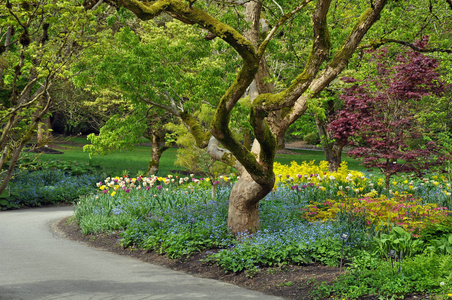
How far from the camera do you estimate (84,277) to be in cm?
655

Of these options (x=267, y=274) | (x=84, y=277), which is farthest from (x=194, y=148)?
(x=267, y=274)

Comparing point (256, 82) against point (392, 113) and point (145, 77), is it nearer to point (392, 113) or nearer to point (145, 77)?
point (145, 77)

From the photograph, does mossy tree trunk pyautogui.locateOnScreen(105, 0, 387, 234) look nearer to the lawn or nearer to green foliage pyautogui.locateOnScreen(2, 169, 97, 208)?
the lawn

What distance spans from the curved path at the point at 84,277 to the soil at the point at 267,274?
0.20m

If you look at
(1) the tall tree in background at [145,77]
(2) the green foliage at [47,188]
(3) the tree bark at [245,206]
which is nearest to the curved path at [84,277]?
(3) the tree bark at [245,206]

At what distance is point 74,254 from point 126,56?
455 cm

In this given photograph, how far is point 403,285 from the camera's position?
5324 mm

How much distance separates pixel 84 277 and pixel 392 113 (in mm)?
9951

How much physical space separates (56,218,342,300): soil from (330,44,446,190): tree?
6.88 m

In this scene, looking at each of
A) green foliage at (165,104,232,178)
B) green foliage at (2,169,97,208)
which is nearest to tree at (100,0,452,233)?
green foliage at (2,169,97,208)

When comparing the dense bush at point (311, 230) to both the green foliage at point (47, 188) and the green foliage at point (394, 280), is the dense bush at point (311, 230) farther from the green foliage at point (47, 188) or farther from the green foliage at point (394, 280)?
the green foliage at point (47, 188)

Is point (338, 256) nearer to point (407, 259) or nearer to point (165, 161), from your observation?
point (407, 259)

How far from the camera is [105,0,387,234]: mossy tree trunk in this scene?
645 centimetres

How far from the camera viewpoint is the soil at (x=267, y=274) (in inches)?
229
